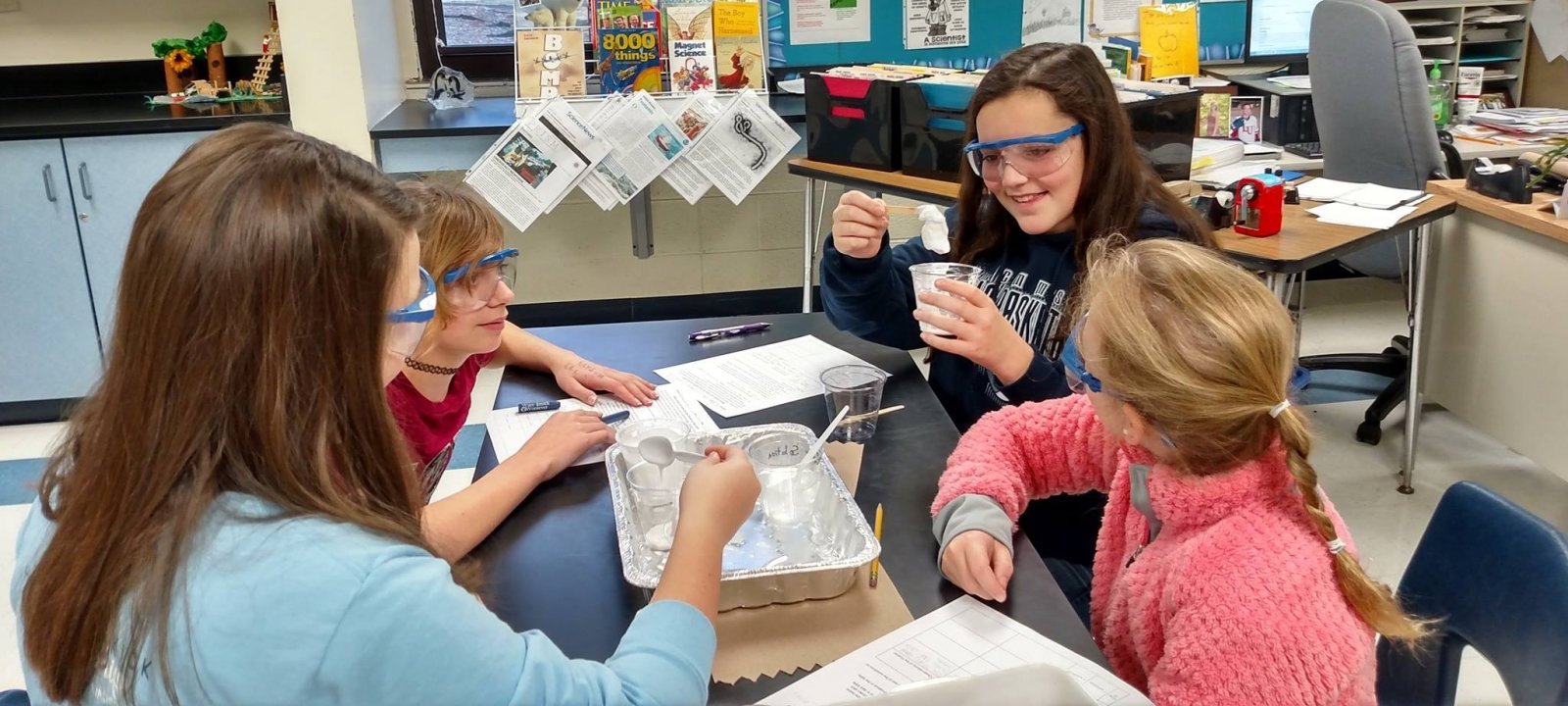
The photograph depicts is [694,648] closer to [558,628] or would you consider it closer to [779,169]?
[558,628]

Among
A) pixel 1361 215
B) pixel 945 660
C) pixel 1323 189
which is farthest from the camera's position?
pixel 1323 189

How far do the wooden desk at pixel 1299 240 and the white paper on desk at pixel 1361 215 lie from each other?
2 cm

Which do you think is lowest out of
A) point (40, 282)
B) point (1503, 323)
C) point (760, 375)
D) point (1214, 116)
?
point (1503, 323)

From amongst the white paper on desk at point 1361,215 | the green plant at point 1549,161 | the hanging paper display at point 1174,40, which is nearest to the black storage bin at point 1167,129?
the white paper on desk at point 1361,215

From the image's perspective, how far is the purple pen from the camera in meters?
1.91

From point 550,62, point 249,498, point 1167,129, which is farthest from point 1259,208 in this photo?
point 249,498

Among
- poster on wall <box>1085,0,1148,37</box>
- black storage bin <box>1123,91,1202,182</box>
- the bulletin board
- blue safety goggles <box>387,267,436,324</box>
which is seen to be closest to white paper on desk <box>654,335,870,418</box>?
blue safety goggles <box>387,267,436,324</box>

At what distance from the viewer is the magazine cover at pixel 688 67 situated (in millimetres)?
3627

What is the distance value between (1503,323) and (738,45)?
2287mm

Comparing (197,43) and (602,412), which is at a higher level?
(197,43)

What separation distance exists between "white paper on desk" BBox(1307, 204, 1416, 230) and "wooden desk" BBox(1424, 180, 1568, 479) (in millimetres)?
200

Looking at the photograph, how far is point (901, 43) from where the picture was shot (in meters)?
4.05

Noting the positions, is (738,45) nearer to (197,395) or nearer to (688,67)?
(688,67)

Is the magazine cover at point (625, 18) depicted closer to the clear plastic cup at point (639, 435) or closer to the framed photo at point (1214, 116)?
the framed photo at point (1214, 116)
